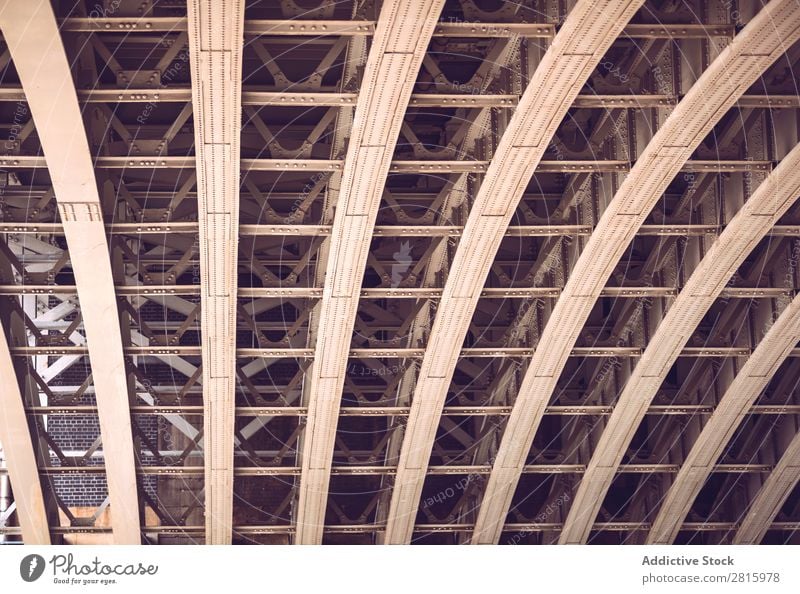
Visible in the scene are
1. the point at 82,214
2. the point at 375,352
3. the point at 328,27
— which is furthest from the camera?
the point at 375,352

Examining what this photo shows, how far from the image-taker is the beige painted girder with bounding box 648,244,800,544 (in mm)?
21125

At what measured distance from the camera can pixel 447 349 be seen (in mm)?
24344

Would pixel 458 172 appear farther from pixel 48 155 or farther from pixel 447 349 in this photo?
pixel 48 155

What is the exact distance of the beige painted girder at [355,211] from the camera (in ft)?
56.0

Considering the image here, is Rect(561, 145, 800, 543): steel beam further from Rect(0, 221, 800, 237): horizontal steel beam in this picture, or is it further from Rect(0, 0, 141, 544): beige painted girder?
Rect(0, 0, 141, 544): beige painted girder

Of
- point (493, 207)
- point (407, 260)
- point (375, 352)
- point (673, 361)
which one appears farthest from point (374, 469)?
point (493, 207)

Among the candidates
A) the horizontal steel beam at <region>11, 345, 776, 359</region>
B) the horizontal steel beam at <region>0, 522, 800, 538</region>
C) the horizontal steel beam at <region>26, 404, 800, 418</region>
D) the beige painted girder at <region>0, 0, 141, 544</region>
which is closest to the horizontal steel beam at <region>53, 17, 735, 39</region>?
the beige painted girder at <region>0, 0, 141, 544</region>

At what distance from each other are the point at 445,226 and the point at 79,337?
10.7m

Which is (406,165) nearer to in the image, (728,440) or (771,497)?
(728,440)

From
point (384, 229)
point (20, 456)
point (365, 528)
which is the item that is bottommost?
point (365, 528)

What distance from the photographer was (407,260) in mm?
25406
